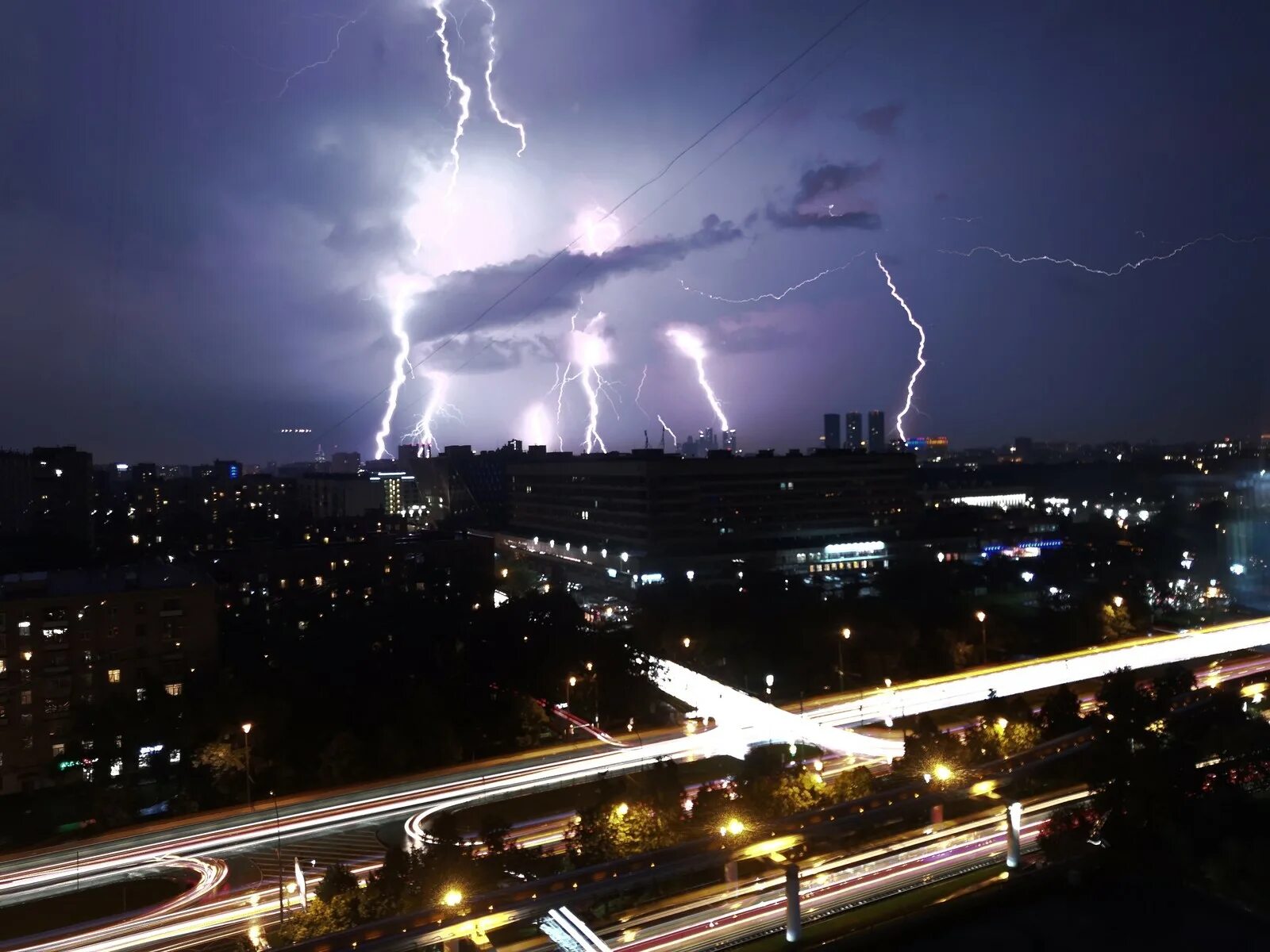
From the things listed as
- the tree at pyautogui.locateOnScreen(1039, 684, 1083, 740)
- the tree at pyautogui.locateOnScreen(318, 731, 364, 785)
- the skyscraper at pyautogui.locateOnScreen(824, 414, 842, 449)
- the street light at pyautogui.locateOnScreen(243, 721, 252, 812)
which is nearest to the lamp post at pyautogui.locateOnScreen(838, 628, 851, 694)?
the tree at pyautogui.locateOnScreen(1039, 684, 1083, 740)

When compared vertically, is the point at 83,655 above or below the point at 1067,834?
above

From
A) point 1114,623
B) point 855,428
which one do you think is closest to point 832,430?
point 855,428

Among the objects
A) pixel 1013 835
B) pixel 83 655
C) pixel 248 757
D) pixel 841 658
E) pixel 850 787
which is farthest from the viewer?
pixel 841 658

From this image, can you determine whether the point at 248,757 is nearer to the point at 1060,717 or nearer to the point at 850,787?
the point at 850,787

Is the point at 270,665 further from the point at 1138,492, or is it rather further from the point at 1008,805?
the point at 1138,492

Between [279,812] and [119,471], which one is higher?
[119,471]

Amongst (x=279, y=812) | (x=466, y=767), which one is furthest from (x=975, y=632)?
(x=279, y=812)
